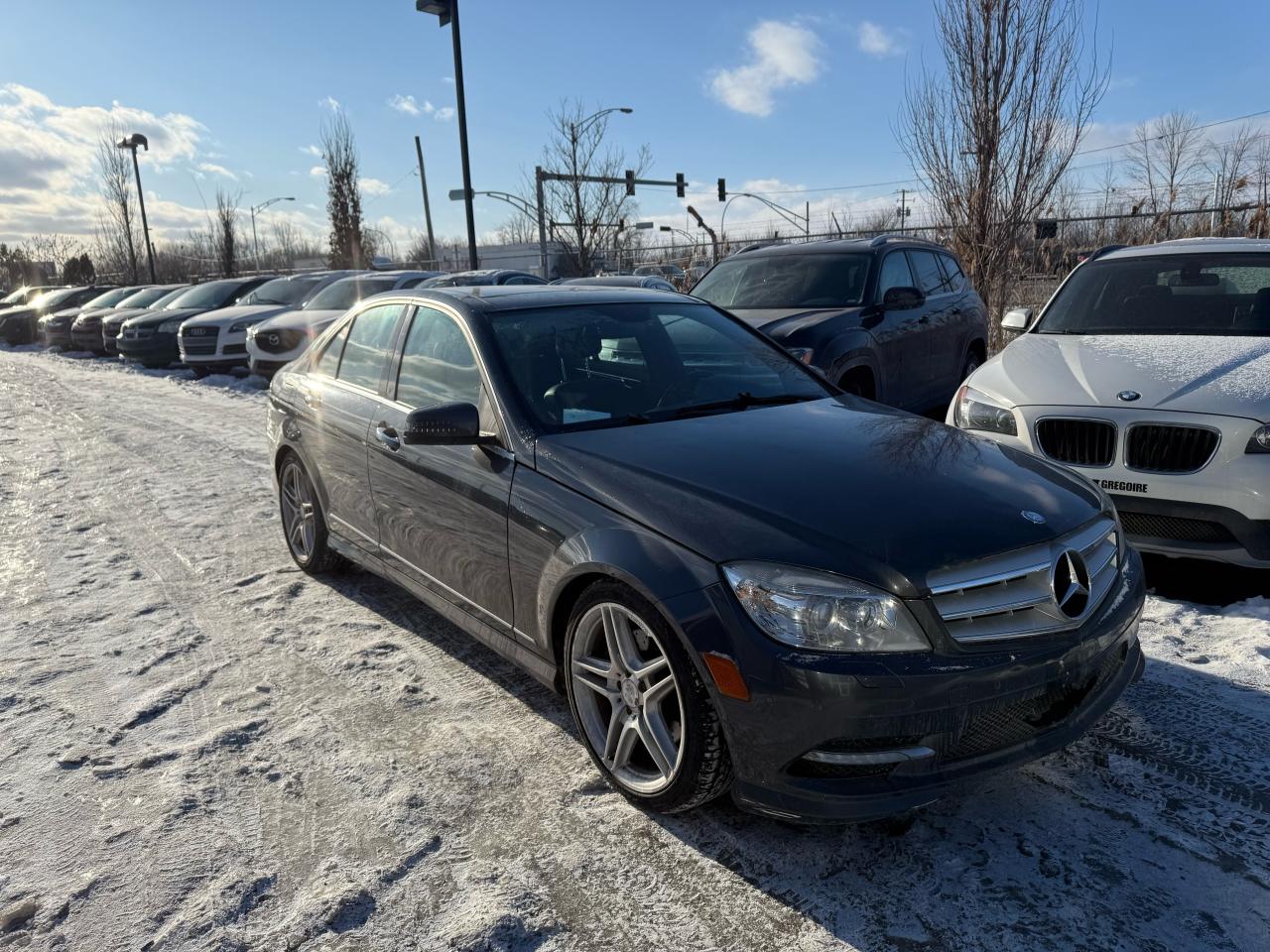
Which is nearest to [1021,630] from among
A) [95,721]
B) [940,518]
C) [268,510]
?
[940,518]

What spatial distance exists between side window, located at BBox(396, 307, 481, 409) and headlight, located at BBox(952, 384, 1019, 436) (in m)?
3.03

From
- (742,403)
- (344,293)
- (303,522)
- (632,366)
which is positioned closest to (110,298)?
(344,293)

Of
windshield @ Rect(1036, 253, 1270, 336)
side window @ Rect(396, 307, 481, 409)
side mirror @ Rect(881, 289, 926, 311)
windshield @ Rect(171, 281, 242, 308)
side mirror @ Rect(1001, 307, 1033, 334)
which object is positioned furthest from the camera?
windshield @ Rect(171, 281, 242, 308)

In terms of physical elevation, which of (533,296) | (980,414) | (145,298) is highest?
(145,298)

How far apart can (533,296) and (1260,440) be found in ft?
11.4

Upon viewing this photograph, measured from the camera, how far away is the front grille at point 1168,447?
4.36 meters

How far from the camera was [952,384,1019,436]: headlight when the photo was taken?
5.01 meters

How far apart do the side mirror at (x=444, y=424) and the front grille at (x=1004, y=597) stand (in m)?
1.72

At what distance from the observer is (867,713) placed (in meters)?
2.32

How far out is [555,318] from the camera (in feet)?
12.7

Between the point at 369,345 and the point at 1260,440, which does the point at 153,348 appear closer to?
the point at 369,345

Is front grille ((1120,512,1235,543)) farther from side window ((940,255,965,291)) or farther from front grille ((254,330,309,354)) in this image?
front grille ((254,330,309,354))

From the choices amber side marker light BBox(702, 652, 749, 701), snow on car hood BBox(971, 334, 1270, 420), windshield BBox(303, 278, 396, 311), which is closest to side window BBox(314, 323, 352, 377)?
amber side marker light BBox(702, 652, 749, 701)

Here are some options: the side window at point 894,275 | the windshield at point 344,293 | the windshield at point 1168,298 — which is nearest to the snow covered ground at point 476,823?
the windshield at point 1168,298
